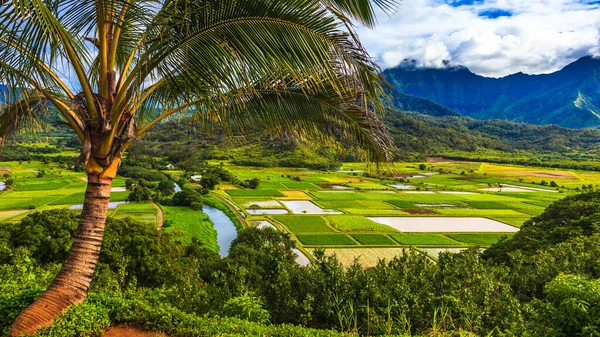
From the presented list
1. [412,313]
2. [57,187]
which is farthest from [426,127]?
[412,313]

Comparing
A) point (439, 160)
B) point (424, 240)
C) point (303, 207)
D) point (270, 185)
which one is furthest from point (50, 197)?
point (439, 160)

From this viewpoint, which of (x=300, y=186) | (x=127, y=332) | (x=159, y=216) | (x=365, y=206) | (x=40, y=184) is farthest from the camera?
(x=300, y=186)

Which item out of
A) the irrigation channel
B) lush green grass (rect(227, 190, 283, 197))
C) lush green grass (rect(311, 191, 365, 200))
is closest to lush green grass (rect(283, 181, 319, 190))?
lush green grass (rect(311, 191, 365, 200))

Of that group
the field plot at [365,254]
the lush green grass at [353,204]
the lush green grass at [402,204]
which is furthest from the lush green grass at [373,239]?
the lush green grass at [402,204]

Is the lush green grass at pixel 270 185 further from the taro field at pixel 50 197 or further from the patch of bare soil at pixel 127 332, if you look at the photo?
the patch of bare soil at pixel 127 332

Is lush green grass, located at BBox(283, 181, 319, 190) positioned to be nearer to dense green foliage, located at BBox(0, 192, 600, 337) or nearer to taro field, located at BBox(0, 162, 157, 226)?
taro field, located at BBox(0, 162, 157, 226)

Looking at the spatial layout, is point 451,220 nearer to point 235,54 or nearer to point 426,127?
point 235,54

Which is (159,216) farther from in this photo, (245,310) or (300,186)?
(245,310)
